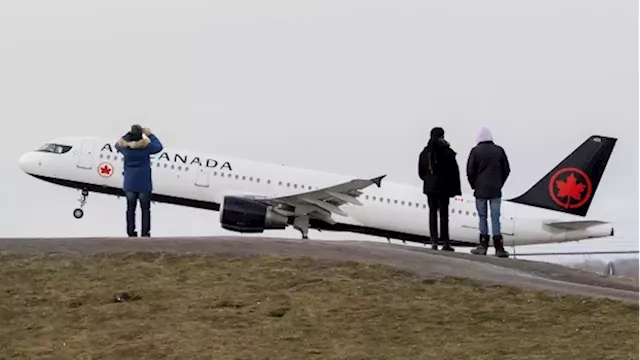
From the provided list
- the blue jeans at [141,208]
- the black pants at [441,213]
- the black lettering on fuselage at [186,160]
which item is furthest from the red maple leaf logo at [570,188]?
the blue jeans at [141,208]

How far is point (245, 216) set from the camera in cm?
3325

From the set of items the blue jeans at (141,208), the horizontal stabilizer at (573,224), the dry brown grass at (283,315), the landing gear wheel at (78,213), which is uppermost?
the horizontal stabilizer at (573,224)

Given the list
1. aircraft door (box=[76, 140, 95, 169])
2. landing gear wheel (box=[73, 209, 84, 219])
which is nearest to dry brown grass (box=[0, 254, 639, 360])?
aircraft door (box=[76, 140, 95, 169])

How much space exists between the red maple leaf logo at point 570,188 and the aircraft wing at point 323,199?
6.98 m

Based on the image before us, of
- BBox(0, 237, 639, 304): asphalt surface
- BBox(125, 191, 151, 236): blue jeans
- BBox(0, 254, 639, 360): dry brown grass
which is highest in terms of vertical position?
BBox(125, 191, 151, 236): blue jeans

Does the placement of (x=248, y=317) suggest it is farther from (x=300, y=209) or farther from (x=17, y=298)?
(x=300, y=209)

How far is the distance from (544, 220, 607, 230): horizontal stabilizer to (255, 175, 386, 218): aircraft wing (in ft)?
22.0

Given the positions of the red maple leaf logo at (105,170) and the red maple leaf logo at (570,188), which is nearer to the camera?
the red maple leaf logo at (105,170)

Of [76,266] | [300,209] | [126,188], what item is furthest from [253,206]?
[76,266]

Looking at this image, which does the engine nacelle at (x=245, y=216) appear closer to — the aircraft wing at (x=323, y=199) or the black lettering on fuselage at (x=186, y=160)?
the aircraft wing at (x=323, y=199)

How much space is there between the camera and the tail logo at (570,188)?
38.5 meters

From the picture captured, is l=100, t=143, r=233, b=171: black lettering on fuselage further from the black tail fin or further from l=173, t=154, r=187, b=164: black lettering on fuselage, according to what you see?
the black tail fin

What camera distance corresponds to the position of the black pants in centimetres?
1784

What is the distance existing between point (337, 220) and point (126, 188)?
20744mm
